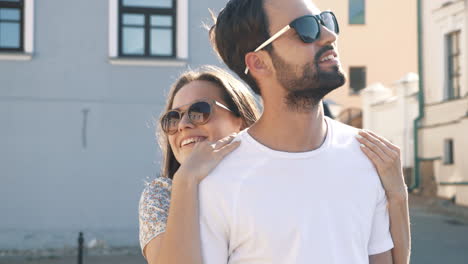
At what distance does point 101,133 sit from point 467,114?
9667mm

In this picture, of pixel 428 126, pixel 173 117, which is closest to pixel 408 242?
pixel 173 117

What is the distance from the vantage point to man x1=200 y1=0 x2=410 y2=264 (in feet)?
6.61

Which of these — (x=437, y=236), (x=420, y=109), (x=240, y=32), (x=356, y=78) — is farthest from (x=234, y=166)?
(x=356, y=78)

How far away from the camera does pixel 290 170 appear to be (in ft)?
6.84

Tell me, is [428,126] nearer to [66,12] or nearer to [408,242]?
[66,12]

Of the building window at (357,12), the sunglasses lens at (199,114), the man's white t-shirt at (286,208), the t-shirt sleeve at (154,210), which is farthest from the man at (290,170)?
the building window at (357,12)

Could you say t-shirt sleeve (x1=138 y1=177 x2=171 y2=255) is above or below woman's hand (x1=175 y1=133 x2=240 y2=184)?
below

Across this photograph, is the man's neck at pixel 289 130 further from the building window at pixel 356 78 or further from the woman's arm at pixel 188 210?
the building window at pixel 356 78

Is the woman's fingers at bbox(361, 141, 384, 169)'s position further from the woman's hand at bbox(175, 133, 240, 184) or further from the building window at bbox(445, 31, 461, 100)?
the building window at bbox(445, 31, 461, 100)

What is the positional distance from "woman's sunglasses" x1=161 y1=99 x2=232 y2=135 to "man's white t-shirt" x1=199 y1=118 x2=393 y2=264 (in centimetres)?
55

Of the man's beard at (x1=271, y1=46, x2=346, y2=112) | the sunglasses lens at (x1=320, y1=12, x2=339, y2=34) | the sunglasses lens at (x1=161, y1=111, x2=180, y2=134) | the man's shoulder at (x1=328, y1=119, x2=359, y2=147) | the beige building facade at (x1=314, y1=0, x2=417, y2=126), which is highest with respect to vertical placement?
the beige building facade at (x1=314, y1=0, x2=417, y2=126)

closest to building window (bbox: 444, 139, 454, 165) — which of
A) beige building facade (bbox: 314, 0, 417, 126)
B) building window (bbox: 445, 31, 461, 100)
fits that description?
building window (bbox: 445, 31, 461, 100)

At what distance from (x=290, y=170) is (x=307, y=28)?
17.2 inches

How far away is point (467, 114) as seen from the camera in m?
16.8
